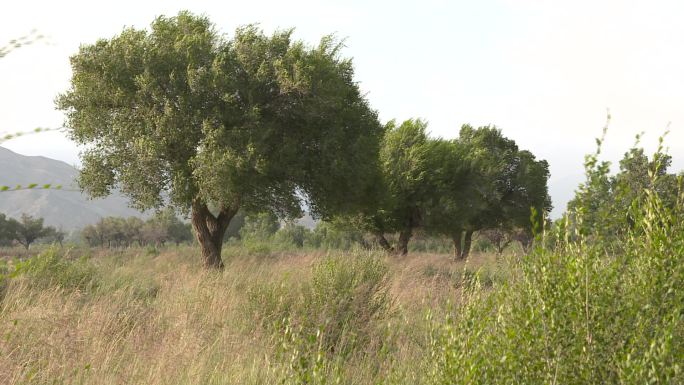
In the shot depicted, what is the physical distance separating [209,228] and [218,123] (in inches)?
213

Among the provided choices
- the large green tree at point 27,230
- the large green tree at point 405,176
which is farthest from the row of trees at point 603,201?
the large green tree at point 27,230

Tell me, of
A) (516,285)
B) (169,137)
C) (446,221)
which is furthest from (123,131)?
(446,221)

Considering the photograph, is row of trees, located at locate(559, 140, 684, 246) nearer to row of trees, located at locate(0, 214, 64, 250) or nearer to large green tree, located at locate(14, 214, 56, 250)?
row of trees, located at locate(0, 214, 64, 250)

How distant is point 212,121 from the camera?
61.4 ft

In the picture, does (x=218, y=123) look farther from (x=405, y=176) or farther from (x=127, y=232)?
(x=127, y=232)

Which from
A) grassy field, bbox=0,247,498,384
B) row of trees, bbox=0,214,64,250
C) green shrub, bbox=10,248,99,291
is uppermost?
grassy field, bbox=0,247,498,384

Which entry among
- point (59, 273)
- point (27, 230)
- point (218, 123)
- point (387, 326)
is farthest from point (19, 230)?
point (387, 326)

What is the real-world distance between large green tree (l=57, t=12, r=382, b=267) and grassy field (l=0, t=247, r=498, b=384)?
824 cm

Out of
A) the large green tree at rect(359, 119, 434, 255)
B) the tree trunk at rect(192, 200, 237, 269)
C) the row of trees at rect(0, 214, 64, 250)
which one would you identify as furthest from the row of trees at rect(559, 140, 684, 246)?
the row of trees at rect(0, 214, 64, 250)

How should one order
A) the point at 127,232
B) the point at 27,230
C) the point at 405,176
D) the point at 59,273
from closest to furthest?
the point at 59,273, the point at 405,176, the point at 27,230, the point at 127,232

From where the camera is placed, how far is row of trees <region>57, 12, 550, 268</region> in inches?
744

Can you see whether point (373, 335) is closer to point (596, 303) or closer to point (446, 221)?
point (596, 303)

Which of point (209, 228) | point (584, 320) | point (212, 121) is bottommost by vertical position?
point (209, 228)

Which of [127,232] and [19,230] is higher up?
[127,232]
